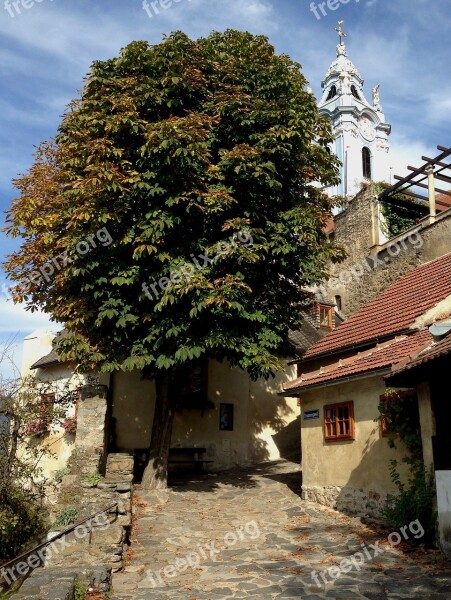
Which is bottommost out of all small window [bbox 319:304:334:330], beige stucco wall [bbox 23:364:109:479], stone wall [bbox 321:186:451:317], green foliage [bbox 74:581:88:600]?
green foliage [bbox 74:581:88:600]

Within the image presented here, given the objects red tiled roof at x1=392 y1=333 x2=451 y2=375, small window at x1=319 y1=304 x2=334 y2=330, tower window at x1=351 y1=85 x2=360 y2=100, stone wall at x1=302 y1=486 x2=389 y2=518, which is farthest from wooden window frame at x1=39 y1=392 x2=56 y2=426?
tower window at x1=351 y1=85 x2=360 y2=100

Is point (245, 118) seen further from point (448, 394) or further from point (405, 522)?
point (405, 522)

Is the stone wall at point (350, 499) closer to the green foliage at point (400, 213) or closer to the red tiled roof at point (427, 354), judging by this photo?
the red tiled roof at point (427, 354)

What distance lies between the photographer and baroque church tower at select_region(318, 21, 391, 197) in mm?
41844

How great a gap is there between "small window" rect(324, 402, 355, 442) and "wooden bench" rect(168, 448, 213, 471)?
5.84 metres

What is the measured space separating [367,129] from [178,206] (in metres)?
34.7

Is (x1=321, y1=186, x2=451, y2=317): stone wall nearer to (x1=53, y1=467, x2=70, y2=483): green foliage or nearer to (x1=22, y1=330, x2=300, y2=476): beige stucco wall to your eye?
(x1=22, y1=330, x2=300, y2=476): beige stucco wall

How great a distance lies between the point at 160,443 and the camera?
15.0 m

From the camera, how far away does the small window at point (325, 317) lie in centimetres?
2358

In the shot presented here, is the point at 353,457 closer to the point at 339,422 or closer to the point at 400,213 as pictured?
the point at 339,422

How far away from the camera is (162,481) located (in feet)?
48.8

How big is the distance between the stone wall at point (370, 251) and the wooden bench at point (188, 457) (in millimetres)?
7442

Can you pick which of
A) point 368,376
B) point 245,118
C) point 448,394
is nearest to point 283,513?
point 368,376

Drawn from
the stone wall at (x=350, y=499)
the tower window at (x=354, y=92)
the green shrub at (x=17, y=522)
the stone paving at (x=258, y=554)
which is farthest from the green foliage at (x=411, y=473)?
the tower window at (x=354, y=92)
